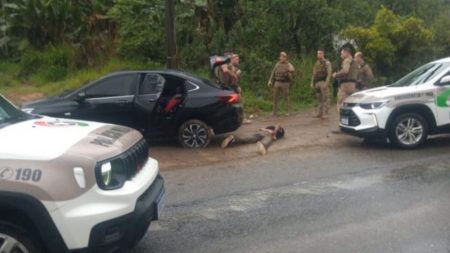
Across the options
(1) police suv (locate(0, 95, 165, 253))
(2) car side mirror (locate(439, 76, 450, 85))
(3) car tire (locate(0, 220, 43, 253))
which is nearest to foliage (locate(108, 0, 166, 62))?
(2) car side mirror (locate(439, 76, 450, 85))

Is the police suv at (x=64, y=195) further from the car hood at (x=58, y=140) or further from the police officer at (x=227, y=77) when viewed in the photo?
the police officer at (x=227, y=77)

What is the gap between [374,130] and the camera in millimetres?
11375

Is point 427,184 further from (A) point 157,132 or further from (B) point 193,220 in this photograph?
(A) point 157,132

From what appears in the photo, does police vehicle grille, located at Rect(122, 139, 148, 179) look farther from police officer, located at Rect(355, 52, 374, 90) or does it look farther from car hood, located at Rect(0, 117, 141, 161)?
police officer, located at Rect(355, 52, 374, 90)

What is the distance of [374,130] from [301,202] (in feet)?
13.2

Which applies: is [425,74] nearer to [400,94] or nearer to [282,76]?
[400,94]

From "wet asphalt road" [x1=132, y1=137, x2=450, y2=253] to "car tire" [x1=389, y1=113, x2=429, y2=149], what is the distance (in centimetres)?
28

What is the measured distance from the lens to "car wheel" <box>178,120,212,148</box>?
39.7 ft

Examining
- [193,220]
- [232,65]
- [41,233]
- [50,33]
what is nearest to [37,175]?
[41,233]

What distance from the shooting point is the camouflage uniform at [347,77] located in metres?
14.6

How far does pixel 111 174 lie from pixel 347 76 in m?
10.4

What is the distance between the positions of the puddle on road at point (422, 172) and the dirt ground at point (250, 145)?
105 inches

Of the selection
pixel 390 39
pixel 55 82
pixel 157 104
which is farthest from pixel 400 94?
pixel 55 82

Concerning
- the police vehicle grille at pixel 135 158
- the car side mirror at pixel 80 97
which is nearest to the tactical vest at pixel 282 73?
the car side mirror at pixel 80 97
